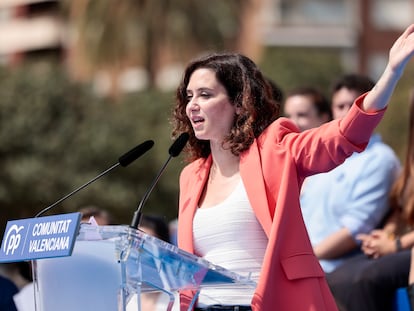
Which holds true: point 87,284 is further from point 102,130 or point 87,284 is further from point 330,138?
point 102,130

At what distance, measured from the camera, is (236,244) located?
4.35 meters

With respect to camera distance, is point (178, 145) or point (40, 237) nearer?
point (40, 237)

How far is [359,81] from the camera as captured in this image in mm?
6730

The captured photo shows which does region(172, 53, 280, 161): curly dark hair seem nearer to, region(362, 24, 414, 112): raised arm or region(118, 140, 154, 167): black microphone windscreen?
region(118, 140, 154, 167): black microphone windscreen

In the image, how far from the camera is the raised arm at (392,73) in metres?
3.98

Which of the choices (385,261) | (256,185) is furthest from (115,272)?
(385,261)

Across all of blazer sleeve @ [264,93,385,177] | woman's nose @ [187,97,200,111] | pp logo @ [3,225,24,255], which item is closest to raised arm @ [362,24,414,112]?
blazer sleeve @ [264,93,385,177]

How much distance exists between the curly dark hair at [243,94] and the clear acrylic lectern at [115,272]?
0.65 meters

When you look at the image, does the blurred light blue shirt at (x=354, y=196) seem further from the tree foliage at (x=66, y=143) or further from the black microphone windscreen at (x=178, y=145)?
the tree foliage at (x=66, y=143)

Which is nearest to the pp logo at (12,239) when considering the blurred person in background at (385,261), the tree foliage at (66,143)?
the blurred person in background at (385,261)

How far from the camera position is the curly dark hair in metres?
4.51

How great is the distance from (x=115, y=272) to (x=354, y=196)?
2.71 metres

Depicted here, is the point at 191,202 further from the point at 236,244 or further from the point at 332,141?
the point at 332,141

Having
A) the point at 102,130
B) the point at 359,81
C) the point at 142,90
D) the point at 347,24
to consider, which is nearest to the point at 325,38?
the point at 347,24
